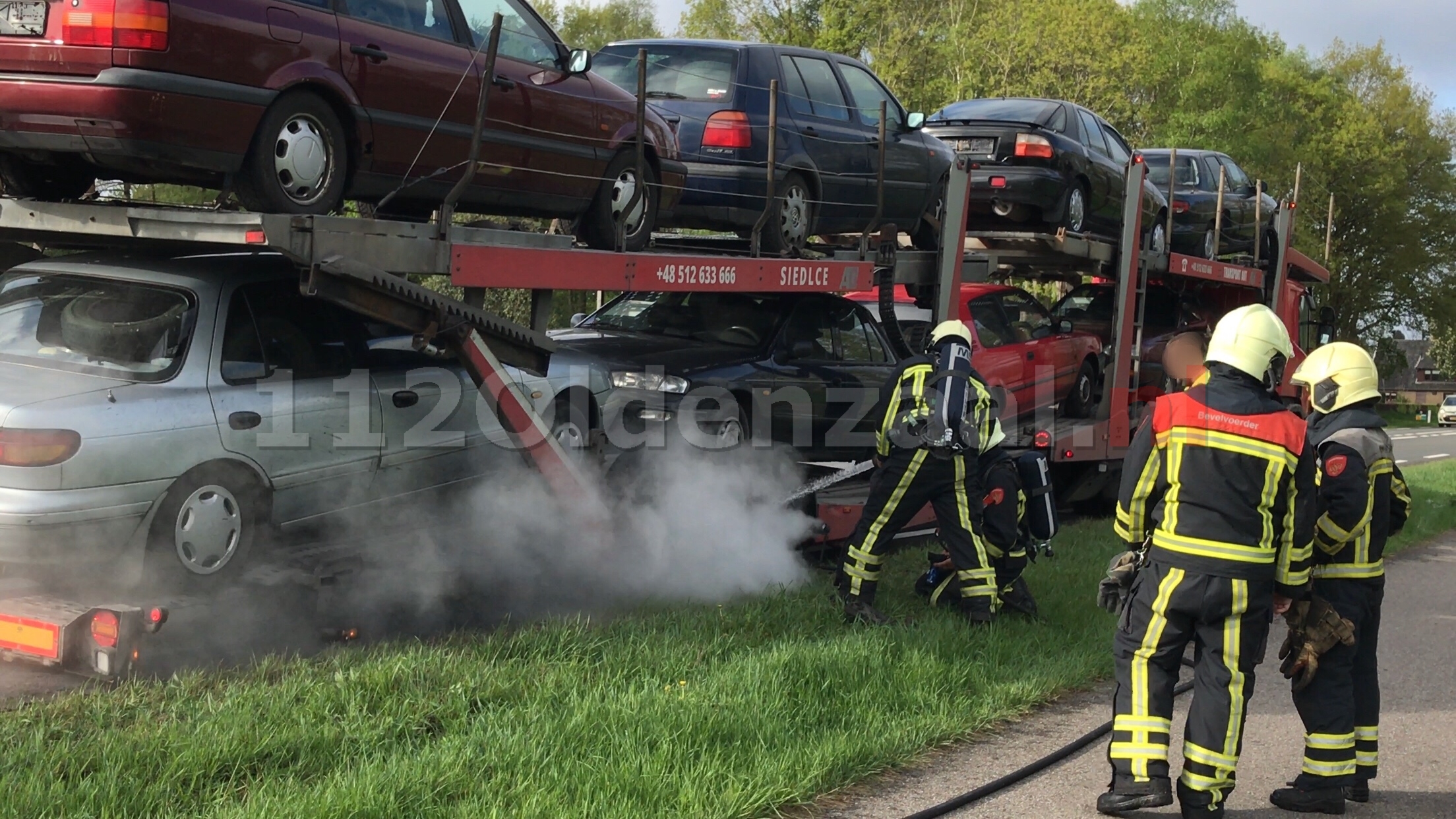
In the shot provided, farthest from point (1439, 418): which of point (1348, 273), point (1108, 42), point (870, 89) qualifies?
point (870, 89)

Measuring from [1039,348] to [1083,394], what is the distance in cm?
114

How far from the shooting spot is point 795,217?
339 inches

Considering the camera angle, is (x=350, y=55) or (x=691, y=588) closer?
(x=350, y=55)

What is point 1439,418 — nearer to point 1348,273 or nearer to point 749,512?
point 1348,273

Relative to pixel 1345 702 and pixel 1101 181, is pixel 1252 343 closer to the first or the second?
pixel 1345 702

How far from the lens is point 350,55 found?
226 inches

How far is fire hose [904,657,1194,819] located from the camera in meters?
4.66

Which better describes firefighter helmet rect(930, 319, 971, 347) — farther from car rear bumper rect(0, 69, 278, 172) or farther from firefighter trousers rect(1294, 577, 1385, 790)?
car rear bumper rect(0, 69, 278, 172)

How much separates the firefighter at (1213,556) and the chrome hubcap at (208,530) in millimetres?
3577

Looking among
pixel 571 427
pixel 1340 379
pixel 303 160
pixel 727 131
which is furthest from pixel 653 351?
pixel 1340 379

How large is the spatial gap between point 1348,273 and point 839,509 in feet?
151

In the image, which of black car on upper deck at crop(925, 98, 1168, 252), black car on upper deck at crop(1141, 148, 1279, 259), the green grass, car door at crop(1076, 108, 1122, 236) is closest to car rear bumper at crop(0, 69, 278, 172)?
the green grass

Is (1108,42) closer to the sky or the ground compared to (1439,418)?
closer to the sky

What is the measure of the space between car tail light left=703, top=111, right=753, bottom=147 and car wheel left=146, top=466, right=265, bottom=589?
11.6ft
